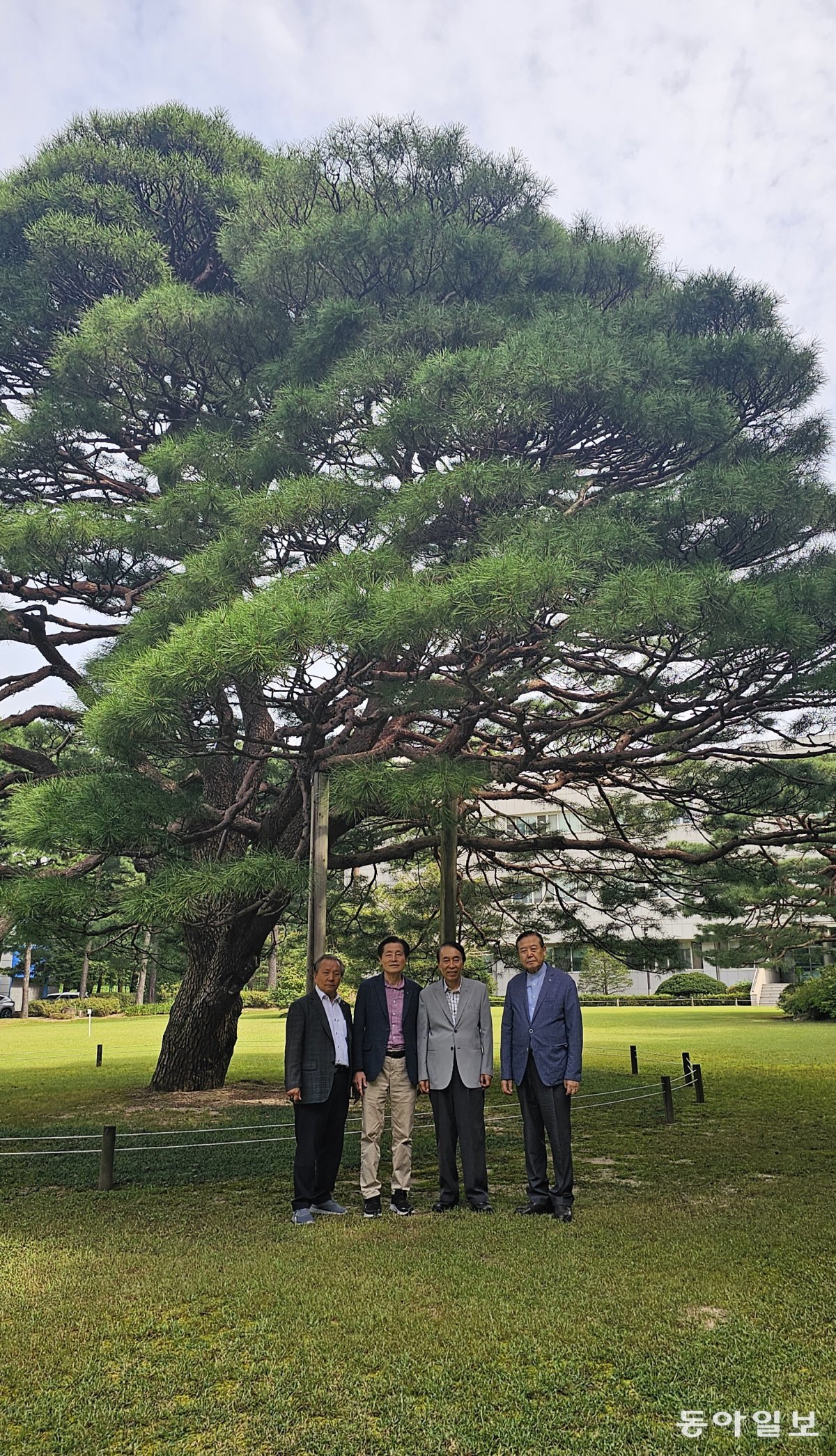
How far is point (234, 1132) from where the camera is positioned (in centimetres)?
A: 755

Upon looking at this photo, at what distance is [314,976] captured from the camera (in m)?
5.13

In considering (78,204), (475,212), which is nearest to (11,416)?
(78,204)

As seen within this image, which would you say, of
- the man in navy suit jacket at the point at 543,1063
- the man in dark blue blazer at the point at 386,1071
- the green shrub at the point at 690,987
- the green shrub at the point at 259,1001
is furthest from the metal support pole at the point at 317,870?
the green shrub at the point at 690,987

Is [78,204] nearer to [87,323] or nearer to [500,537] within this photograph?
[87,323]

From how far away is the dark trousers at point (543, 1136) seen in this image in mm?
4594

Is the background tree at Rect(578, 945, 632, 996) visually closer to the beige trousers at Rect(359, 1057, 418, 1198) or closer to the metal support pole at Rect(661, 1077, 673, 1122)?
the metal support pole at Rect(661, 1077, 673, 1122)

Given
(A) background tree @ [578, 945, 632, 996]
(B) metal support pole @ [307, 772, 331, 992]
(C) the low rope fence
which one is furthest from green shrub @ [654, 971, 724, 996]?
(B) metal support pole @ [307, 772, 331, 992]

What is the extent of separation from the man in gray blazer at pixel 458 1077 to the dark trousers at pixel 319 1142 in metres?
0.41

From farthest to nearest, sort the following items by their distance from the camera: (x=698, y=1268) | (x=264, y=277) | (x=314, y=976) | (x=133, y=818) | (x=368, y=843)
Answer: (x=368, y=843), (x=264, y=277), (x=133, y=818), (x=314, y=976), (x=698, y=1268)

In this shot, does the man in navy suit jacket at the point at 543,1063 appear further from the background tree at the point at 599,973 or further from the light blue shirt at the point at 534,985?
the background tree at the point at 599,973

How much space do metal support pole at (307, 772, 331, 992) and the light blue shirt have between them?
1.79m

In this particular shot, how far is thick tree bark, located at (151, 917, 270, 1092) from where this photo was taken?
9461 millimetres

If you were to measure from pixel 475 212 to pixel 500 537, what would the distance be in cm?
302

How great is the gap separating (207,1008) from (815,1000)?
1796 centimetres
